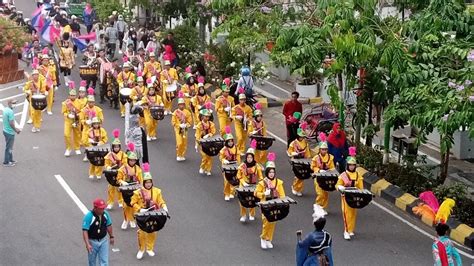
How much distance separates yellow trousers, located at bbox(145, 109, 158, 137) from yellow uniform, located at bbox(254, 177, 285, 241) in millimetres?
6854

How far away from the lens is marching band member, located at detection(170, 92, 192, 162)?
738 inches

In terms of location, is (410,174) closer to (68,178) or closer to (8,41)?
(68,178)

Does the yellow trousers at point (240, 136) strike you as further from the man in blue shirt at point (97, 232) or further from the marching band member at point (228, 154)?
the man in blue shirt at point (97, 232)

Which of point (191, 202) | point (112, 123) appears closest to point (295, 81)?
point (112, 123)

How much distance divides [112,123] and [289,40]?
24.8 feet

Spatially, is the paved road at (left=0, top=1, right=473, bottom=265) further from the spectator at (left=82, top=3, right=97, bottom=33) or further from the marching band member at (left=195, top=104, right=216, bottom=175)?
the spectator at (left=82, top=3, right=97, bottom=33)

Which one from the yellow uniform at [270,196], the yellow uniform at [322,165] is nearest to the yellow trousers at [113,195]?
the yellow uniform at [270,196]

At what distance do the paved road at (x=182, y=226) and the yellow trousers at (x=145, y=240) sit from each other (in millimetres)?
197

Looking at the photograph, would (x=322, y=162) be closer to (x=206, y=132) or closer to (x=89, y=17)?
(x=206, y=132)

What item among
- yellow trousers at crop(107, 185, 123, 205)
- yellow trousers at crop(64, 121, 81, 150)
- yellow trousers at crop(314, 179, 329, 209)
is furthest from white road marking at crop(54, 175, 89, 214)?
yellow trousers at crop(314, 179, 329, 209)

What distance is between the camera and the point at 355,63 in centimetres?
1562

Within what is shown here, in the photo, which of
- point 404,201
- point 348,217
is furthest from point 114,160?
point 404,201

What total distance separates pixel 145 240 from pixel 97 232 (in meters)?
1.71

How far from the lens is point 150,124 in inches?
811
